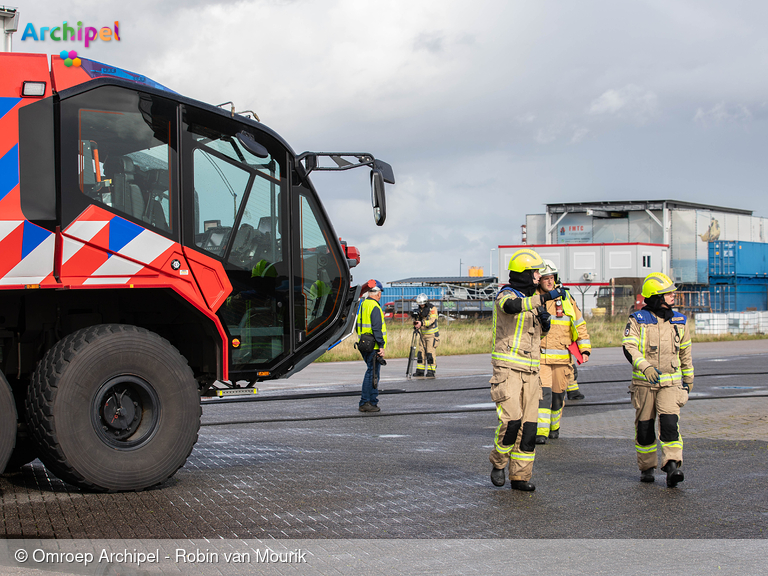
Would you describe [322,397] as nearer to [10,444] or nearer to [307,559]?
[10,444]

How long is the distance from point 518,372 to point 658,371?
119cm

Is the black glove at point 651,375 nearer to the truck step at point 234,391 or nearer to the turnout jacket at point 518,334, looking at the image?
the turnout jacket at point 518,334

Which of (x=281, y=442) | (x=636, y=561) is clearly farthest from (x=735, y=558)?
(x=281, y=442)

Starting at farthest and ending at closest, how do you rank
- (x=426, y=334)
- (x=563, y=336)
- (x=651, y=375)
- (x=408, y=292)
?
(x=408, y=292)
(x=426, y=334)
(x=563, y=336)
(x=651, y=375)

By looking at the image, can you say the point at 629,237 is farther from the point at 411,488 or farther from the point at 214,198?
the point at 214,198

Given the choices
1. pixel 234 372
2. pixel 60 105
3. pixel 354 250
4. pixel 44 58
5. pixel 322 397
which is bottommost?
pixel 322 397

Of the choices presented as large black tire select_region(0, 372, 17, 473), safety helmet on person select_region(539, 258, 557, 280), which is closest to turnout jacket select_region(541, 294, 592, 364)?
safety helmet on person select_region(539, 258, 557, 280)

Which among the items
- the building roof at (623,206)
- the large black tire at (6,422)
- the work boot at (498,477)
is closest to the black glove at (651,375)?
the work boot at (498,477)

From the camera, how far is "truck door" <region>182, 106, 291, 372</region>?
6.38 metres

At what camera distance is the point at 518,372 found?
244 inches

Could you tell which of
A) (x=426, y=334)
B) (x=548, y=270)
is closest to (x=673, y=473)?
(x=548, y=270)

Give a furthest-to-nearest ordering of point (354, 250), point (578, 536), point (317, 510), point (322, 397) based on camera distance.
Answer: point (322, 397) → point (354, 250) → point (317, 510) → point (578, 536)

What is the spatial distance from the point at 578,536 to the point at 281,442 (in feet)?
14.4

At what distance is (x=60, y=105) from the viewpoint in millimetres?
5812
